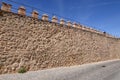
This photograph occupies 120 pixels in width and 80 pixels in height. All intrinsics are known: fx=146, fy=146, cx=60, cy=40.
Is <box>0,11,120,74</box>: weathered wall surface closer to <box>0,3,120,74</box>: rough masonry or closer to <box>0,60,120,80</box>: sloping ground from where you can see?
<box>0,3,120,74</box>: rough masonry

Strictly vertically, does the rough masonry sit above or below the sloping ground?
above

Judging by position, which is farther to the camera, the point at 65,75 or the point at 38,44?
the point at 38,44

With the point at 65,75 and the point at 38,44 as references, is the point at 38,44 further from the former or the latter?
the point at 65,75

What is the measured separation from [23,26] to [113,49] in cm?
1772

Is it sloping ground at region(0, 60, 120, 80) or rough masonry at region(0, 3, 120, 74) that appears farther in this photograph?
rough masonry at region(0, 3, 120, 74)

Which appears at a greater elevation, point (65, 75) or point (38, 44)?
point (38, 44)

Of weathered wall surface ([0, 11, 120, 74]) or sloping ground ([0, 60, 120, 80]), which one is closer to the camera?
sloping ground ([0, 60, 120, 80])

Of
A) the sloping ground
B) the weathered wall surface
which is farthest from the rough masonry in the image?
the sloping ground

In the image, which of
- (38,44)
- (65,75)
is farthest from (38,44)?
(65,75)

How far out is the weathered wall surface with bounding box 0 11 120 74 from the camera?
9227 millimetres

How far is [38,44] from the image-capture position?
36.5ft

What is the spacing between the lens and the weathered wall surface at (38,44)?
923cm

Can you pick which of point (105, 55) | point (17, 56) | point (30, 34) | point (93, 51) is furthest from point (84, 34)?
point (17, 56)

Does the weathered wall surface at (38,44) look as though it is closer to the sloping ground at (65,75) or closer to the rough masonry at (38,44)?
the rough masonry at (38,44)
